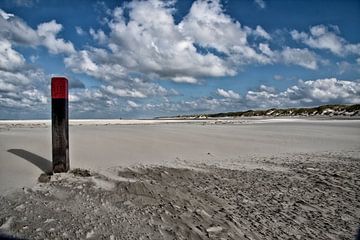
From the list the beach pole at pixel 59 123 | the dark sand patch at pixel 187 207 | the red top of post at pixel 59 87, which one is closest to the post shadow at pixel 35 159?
the beach pole at pixel 59 123

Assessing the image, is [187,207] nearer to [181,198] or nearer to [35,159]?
[181,198]

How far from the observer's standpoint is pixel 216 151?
31.7ft

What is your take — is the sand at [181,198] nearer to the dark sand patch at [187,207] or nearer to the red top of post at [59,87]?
the dark sand patch at [187,207]

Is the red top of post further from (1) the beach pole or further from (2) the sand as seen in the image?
(2) the sand

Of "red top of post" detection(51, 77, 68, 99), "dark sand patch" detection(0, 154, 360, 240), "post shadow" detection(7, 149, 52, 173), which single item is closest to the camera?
"dark sand patch" detection(0, 154, 360, 240)

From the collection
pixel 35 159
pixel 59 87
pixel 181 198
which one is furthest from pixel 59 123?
pixel 181 198

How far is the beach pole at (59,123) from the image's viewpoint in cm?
587

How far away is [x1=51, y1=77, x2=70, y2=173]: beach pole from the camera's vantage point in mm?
5871

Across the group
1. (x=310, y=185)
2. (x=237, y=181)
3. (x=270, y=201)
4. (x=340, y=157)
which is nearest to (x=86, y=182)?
(x=237, y=181)

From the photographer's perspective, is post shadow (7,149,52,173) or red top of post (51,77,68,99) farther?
post shadow (7,149,52,173)

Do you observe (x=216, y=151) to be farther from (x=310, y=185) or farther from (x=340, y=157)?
(x=310, y=185)

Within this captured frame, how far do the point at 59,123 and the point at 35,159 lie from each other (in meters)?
2.03

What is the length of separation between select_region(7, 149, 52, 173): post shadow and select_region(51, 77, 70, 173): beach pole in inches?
17.0

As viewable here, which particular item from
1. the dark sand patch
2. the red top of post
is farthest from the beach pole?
the dark sand patch
